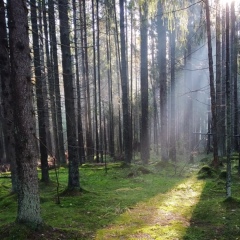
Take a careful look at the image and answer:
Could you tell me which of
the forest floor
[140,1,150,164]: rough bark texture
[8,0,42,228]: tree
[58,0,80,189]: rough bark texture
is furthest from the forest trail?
[140,1,150,164]: rough bark texture

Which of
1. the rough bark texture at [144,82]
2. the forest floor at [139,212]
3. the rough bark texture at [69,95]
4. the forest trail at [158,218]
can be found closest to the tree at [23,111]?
the forest floor at [139,212]

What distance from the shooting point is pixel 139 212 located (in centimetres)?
652

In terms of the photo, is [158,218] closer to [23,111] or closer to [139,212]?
[139,212]

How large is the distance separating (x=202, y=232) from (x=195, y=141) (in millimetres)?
26120

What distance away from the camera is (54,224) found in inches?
221

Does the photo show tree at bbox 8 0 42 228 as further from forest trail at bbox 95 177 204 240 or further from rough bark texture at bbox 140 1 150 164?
rough bark texture at bbox 140 1 150 164

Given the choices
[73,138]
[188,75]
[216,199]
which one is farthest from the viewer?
[188,75]

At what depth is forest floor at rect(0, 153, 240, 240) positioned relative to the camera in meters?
4.81

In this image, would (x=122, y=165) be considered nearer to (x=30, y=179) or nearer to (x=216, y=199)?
(x=216, y=199)

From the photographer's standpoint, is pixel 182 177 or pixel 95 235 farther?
pixel 182 177

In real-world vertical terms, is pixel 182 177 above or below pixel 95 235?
below

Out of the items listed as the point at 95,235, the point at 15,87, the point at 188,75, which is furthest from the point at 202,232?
the point at 188,75

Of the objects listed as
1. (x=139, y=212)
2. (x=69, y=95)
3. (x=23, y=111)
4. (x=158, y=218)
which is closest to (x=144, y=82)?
(x=69, y=95)

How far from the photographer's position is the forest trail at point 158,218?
4.91 m
